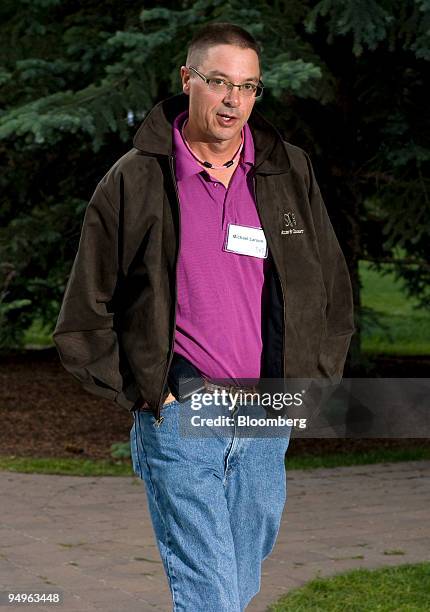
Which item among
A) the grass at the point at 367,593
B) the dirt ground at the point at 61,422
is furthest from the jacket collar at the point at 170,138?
the dirt ground at the point at 61,422

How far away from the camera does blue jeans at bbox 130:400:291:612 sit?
3703 mm

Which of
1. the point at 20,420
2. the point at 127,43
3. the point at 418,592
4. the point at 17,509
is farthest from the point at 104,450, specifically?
the point at 418,592

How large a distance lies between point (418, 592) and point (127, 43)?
4.06m

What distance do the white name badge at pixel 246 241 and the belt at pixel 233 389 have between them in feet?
1.22

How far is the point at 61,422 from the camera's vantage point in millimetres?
10883

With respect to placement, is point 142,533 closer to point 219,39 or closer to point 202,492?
point 202,492

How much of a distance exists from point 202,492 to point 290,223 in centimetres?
80

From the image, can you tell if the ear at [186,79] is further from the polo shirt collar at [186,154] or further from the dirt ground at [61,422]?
the dirt ground at [61,422]

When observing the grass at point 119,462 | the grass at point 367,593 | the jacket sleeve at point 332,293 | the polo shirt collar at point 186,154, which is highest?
the polo shirt collar at point 186,154

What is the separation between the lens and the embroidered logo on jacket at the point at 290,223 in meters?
3.78

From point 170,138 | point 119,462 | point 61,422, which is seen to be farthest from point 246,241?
point 61,422

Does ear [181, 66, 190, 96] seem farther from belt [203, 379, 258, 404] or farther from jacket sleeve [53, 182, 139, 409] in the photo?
belt [203, 379, 258, 404]

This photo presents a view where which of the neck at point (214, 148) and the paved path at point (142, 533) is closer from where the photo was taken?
the neck at point (214, 148)

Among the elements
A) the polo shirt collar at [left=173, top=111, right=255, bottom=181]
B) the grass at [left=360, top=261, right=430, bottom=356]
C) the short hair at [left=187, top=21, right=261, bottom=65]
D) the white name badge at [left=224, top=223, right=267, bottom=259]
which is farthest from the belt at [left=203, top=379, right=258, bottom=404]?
the grass at [left=360, top=261, right=430, bottom=356]
